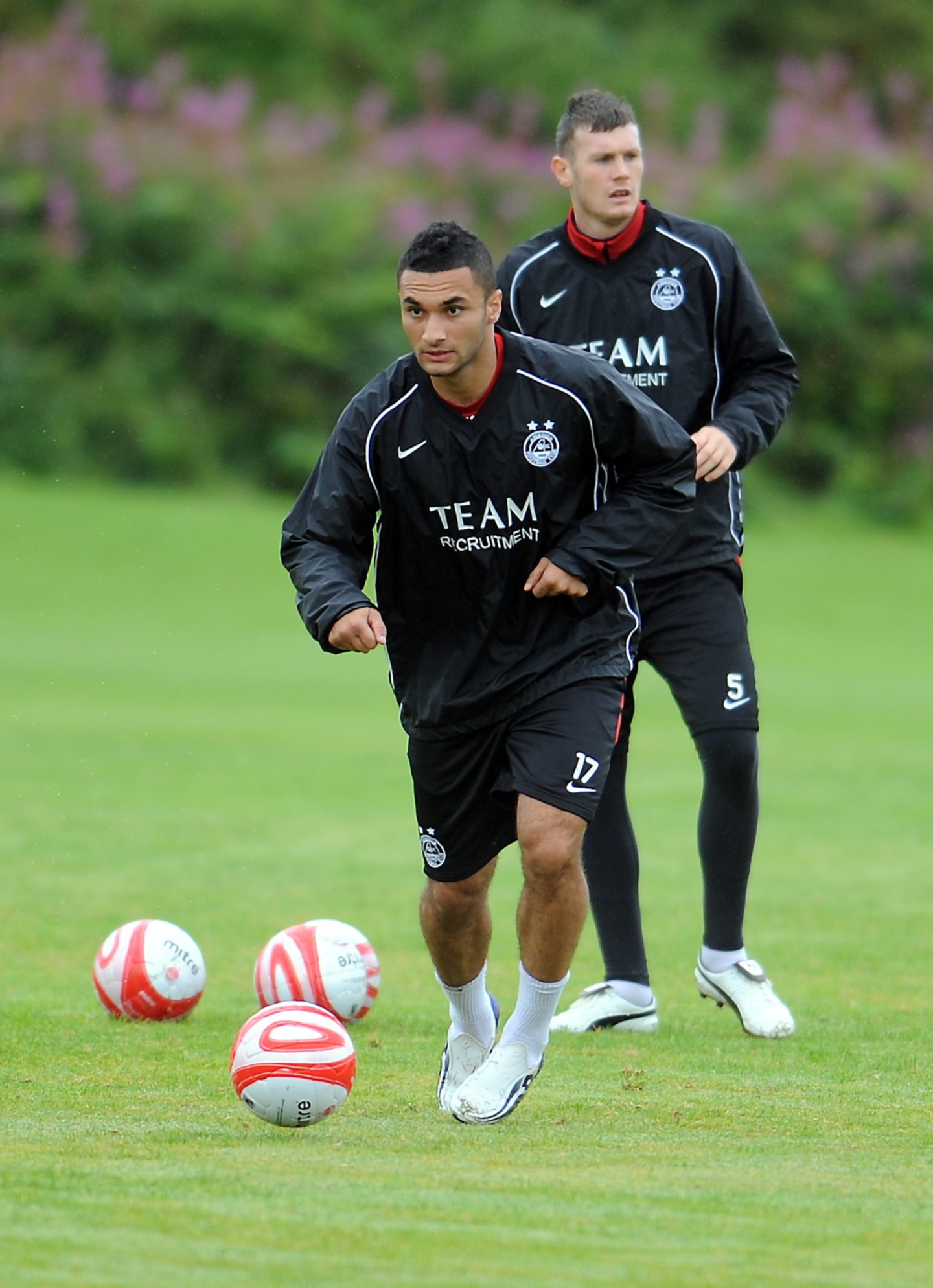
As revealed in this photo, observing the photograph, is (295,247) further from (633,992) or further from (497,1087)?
(497,1087)

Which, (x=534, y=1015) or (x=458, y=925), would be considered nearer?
(x=534, y=1015)

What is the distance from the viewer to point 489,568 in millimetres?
5832

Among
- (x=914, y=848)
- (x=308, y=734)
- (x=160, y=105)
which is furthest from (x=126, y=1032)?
(x=160, y=105)

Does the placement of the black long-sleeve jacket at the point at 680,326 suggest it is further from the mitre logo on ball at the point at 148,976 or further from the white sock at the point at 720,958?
the mitre logo on ball at the point at 148,976

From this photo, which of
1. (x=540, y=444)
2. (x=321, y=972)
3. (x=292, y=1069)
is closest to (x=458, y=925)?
(x=292, y=1069)

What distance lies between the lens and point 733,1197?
450 centimetres

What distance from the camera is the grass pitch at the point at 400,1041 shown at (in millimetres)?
4113

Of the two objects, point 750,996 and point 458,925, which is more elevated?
point 458,925

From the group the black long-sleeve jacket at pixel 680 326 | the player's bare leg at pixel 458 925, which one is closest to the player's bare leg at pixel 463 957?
the player's bare leg at pixel 458 925

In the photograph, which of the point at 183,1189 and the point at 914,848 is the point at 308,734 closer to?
the point at 914,848

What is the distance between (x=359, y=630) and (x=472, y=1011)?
1.27 meters

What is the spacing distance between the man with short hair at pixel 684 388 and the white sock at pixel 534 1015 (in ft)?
4.90

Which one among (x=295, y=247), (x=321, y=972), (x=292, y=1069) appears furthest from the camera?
(x=295, y=247)

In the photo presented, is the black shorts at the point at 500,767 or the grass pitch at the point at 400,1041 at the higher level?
the black shorts at the point at 500,767
